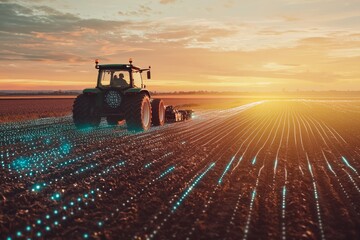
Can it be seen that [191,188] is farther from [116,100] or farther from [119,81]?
[119,81]

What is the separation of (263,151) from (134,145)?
130 inches

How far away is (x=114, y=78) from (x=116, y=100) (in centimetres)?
110

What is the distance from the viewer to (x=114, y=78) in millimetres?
13438

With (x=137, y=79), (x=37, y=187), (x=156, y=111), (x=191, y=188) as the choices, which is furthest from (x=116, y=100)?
(x=191, y=188)

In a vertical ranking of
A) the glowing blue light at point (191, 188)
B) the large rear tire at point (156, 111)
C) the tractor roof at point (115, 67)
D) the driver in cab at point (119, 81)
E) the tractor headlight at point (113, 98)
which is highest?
the tractor roof at point (115, 67)

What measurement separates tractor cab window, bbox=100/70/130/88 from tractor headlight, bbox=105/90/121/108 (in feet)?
2.18

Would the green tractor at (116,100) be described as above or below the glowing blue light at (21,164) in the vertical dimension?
above

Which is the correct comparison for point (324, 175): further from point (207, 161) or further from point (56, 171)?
point (56, 171)

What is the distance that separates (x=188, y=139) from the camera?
35.9ft

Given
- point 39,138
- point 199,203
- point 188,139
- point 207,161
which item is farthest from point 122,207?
point 39,138

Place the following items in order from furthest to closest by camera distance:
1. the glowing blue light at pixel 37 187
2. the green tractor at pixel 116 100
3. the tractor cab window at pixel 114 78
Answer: the tractor cab window at pixel 114 78 < the green tractor at pixel 116 100 < the glowing blue light at pixel 37 187

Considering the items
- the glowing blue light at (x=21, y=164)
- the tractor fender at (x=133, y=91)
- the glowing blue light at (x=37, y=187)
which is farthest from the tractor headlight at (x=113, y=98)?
the glowing blue light at (x=37, y=187)

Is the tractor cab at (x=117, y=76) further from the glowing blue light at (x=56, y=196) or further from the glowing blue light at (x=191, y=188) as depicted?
the glowing blue light at (x=56, y=196)

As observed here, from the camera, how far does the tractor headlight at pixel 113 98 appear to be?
1274cm
